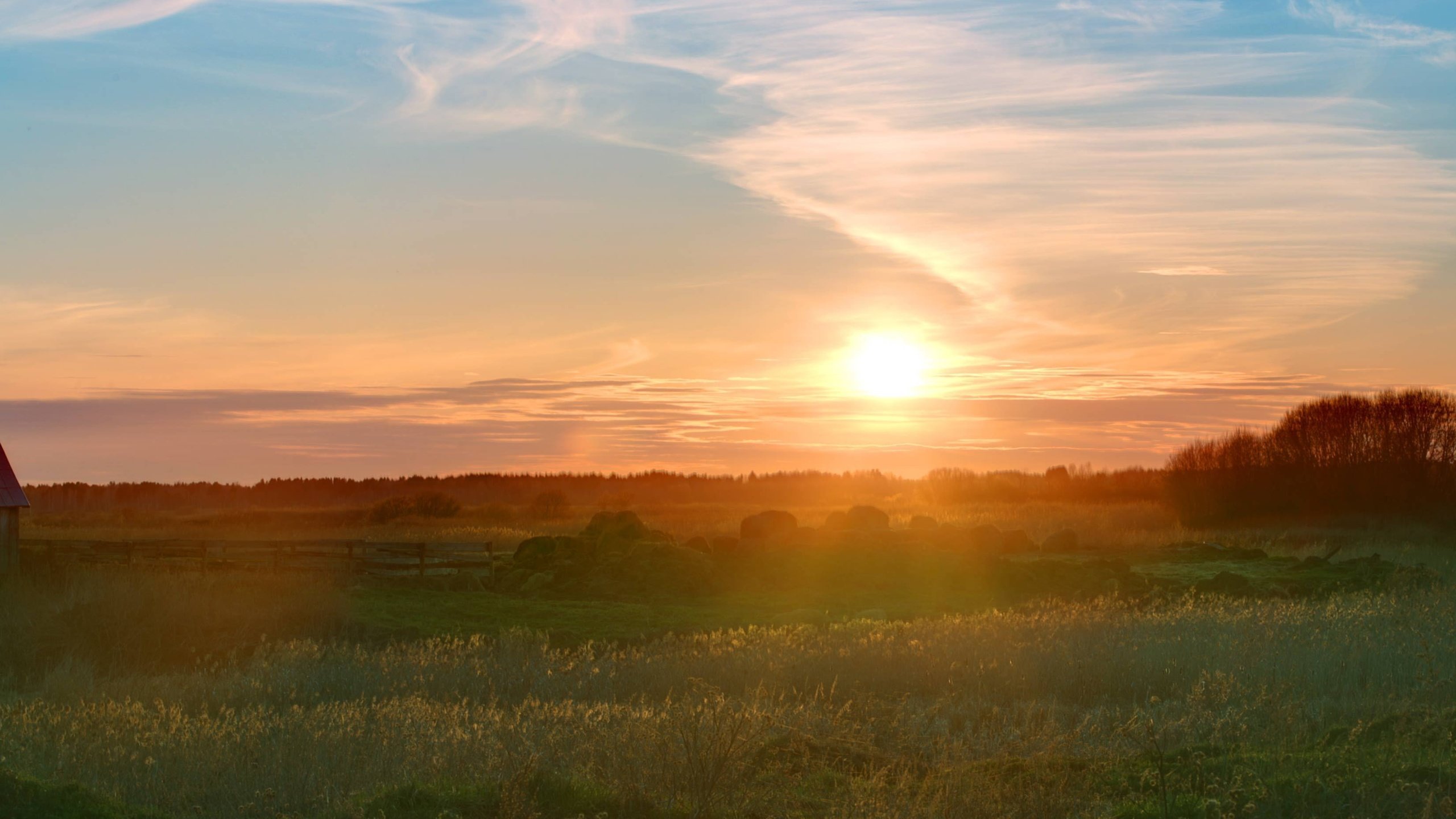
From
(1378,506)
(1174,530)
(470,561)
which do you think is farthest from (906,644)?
Result: (1378,506)

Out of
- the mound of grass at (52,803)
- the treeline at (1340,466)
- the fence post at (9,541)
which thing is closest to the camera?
the mound of grass at (52,803)

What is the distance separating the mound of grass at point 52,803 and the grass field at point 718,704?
18 millimetres

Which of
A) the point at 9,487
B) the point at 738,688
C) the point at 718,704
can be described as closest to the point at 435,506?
the point at 9,487

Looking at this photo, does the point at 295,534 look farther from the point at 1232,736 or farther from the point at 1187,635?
the point at 1232,736

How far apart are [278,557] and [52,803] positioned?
23234mm

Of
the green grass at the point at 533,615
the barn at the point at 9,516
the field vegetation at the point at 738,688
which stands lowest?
the green grass at the point at 533,615

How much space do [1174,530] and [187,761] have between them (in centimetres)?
4053

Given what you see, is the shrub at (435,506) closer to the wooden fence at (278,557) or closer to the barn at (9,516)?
Answer: the wooden fence at (278,557)

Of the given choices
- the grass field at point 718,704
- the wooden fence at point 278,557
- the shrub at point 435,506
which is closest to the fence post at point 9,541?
the wooden fence at point 278,557

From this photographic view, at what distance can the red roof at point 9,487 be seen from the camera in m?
25.5

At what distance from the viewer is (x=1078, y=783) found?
7680 millimetres

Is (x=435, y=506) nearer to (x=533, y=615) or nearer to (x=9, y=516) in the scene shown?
(x=9, y=516)

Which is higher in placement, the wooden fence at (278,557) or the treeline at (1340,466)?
the treeline at (1340,466)

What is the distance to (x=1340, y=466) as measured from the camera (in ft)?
148
